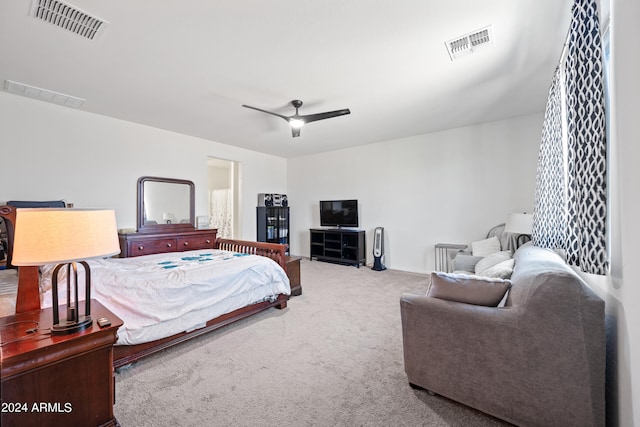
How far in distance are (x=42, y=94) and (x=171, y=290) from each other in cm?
296

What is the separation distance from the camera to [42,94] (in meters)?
3.06

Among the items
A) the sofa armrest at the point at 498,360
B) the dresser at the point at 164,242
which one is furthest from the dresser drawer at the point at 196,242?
the sofa armrest at the point at 498,360

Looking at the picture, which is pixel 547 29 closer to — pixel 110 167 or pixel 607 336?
pixel 607 336

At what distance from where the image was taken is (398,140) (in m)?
5.16

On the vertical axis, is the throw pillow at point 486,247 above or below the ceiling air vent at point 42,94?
below

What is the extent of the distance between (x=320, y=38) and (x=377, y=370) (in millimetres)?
2621

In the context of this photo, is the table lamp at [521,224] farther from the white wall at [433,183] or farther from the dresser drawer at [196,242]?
the dresser drawer at [196,242]

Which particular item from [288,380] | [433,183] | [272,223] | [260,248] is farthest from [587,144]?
[272,223]

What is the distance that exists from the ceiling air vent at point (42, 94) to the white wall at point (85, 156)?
6.3 inches

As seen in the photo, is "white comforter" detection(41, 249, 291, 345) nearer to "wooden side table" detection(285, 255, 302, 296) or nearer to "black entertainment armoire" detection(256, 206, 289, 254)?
"wooden side table" detection(285, 255, 302, 296)

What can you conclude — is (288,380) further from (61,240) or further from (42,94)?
(42,94)

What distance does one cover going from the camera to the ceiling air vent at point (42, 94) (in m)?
2.87

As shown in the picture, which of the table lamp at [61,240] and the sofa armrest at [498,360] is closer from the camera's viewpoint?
the table lamp at [61,240]

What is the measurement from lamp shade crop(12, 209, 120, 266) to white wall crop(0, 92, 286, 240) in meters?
3.20
